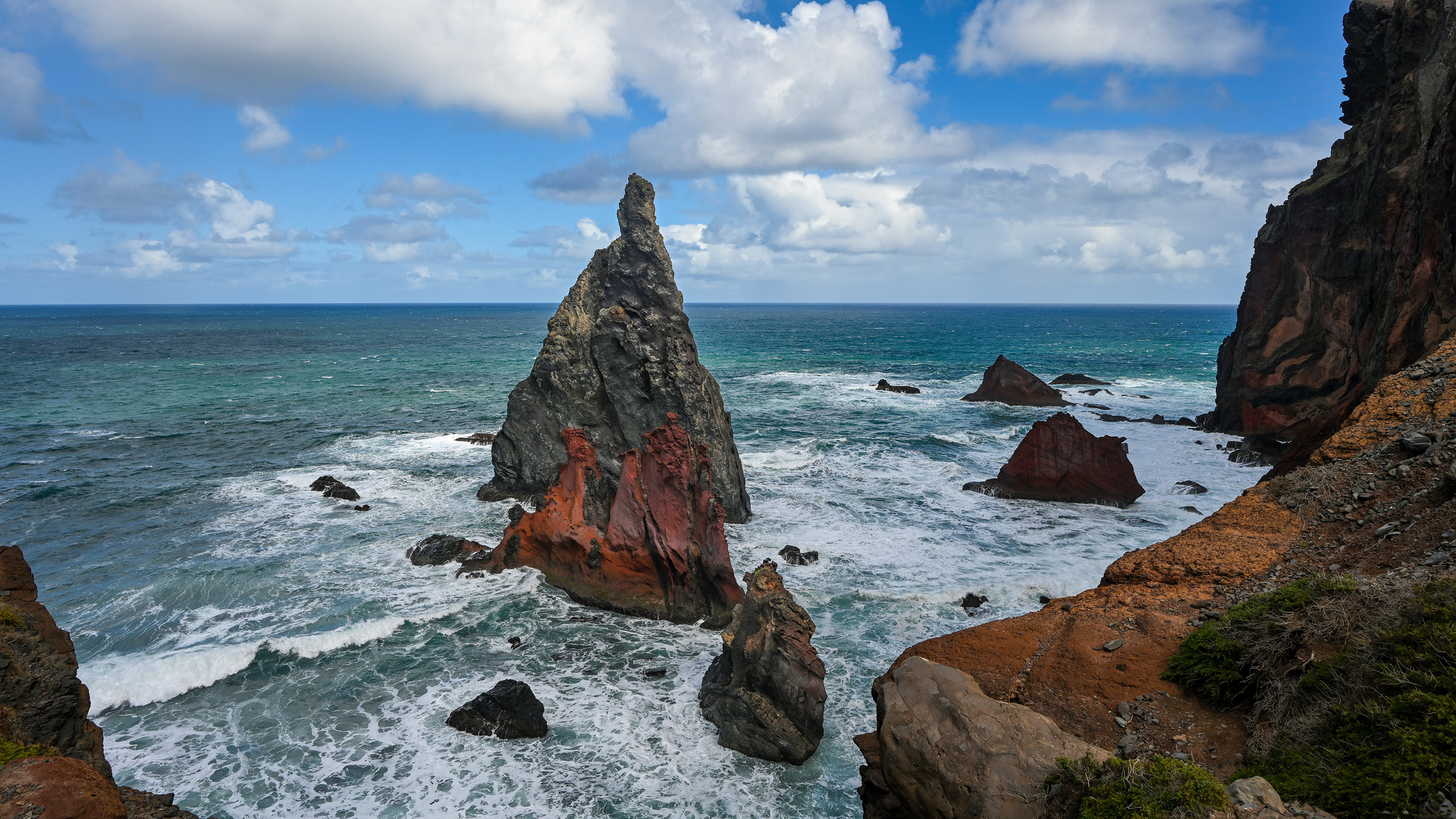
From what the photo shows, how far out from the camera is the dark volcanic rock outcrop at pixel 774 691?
14219 mm

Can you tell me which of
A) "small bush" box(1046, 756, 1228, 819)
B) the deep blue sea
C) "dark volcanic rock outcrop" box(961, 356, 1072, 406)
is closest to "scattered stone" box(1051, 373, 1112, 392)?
"dark volcanic rock outcrop" box(961, 356, 1072, 406)

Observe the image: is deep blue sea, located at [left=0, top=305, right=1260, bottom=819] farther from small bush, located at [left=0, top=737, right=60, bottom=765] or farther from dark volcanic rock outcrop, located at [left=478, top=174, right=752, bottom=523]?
small bush, located at [left=0, top=737, right=60, bottom=765]

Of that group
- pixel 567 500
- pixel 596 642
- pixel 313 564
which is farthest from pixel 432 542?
pixel 596 642

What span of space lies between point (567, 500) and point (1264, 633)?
18464 mm

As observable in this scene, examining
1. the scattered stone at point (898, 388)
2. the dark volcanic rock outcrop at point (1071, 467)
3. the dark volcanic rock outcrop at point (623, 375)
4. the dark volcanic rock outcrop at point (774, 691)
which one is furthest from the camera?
the scattered stone at point (898, 388)

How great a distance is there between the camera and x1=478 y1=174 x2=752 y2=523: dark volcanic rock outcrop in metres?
24.7

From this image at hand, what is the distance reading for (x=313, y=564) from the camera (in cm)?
2350

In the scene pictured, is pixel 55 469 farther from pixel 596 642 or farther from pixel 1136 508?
pixel 1136 508

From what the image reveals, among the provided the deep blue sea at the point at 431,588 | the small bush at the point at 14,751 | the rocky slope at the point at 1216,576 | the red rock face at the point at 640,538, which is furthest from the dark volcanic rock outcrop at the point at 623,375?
the small bush at the point at 14,751

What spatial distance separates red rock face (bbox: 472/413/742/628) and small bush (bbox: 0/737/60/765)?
1411cm

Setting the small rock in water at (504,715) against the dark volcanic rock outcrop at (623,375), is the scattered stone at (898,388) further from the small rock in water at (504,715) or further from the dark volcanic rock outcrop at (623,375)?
the small rock in water at (504,715)

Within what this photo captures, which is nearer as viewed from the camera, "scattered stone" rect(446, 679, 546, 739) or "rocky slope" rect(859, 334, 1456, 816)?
"rocky slope" rect(859, 334, 1456, 816)

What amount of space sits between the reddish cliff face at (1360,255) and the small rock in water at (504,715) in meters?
22.9

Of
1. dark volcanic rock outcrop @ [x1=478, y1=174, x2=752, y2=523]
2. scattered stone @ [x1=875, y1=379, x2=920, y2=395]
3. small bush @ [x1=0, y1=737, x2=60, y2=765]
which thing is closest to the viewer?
small bush @ [x1=0, y1=737, x2=60, y2=765]
